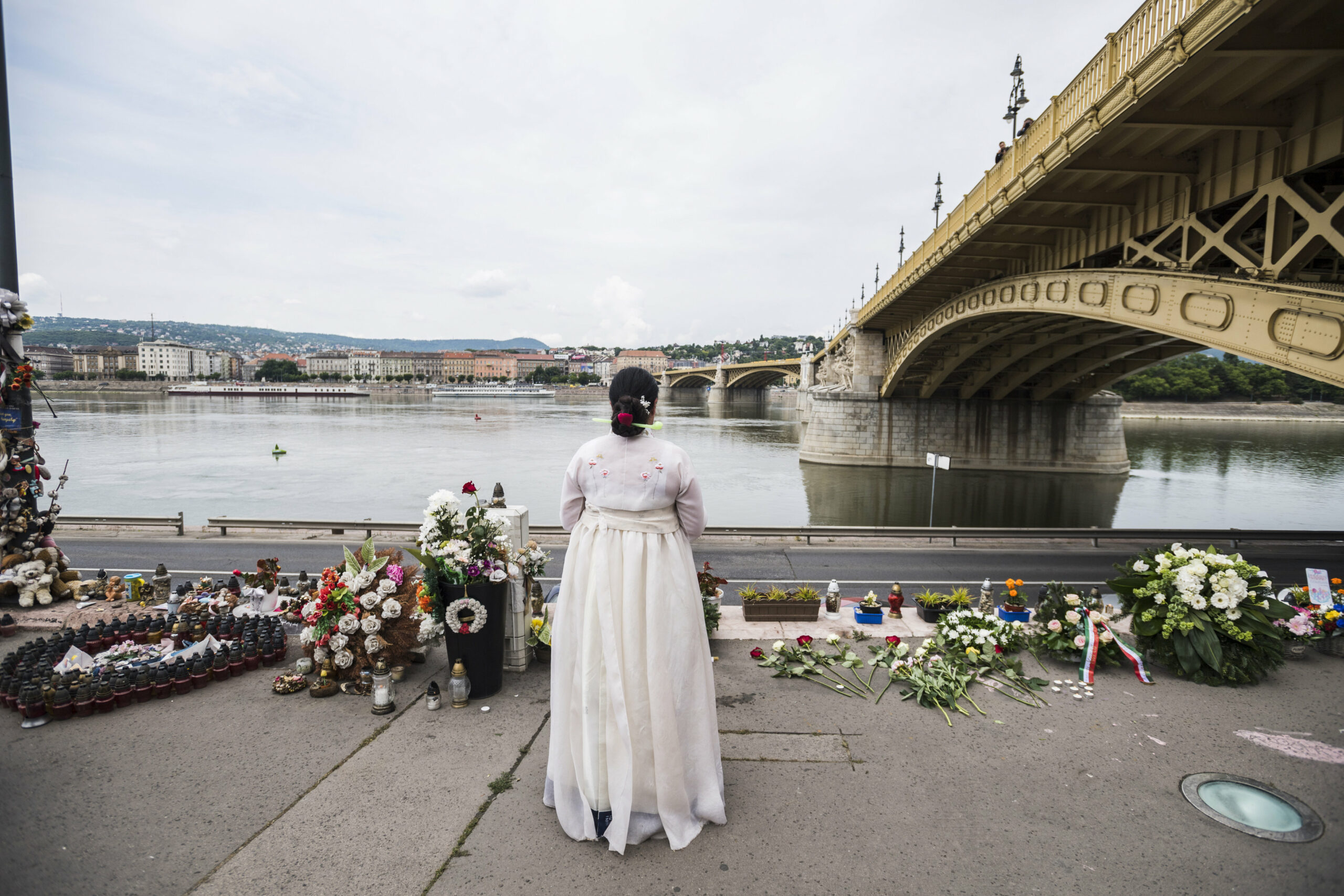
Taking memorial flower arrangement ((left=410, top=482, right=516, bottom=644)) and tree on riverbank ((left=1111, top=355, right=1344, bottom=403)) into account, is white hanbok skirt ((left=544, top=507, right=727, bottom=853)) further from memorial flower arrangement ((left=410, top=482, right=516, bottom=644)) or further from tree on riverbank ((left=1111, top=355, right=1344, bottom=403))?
tree on riverbank ((left=1111, top=355, right=1344, bottom=403))

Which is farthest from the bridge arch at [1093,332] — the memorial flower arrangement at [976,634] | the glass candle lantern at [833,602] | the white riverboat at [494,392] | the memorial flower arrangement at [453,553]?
the white riverboat at [494,392]

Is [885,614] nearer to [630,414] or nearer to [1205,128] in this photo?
[630,414]

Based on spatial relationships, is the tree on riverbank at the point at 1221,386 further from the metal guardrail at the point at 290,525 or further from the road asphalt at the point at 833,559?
the metal guardrail at the point at 290,525

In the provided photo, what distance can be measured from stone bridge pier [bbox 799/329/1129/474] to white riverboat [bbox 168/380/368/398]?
10723 cm

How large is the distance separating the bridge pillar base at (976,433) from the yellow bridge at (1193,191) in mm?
16872

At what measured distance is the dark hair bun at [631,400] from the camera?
3252mm

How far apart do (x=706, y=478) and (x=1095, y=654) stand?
25.3 m

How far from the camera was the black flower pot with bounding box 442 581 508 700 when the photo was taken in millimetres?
4770

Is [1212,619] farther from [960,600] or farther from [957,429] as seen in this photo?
[957,429]

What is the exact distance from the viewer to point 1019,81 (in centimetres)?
1562

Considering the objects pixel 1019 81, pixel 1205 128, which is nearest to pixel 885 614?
pixel 1205 128

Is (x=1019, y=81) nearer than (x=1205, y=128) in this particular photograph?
No

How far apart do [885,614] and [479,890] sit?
16.8 ft

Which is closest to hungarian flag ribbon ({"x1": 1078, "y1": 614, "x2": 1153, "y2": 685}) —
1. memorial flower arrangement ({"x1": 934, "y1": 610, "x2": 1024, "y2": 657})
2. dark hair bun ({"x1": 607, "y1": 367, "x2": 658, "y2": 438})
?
memorial flower arrangement ({"x1": 934, "y1": 610, "x2": 1024, "y2": 657})
